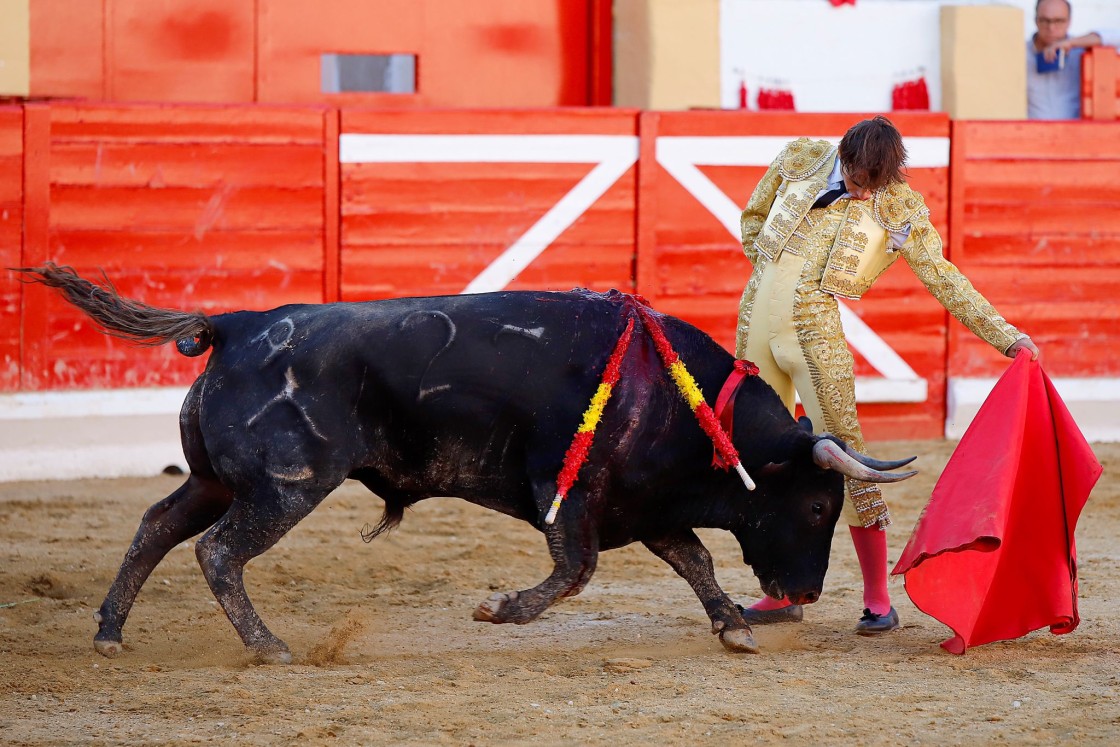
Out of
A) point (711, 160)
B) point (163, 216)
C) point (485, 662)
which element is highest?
point (711, 160)

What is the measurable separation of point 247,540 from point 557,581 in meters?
0.76

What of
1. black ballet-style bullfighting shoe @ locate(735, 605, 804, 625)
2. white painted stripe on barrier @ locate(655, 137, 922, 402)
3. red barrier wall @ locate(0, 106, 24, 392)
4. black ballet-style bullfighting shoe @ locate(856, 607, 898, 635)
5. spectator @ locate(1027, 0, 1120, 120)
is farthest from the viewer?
spectator @ locate(1027, 0, 1120, 120)

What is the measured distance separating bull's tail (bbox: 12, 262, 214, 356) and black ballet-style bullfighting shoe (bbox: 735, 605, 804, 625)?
162 cm

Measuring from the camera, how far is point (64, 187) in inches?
257

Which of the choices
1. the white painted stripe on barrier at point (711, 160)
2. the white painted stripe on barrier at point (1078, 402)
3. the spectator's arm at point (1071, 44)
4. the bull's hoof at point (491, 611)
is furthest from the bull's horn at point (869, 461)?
the spectator's arm at point (1071, 44)

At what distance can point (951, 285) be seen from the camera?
3.99 metres

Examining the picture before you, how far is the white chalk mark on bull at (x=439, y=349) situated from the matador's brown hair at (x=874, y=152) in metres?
1.09

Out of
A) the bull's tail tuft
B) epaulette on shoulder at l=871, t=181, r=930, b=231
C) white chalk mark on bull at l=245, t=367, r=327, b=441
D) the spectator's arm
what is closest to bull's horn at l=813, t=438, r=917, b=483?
epaulette on shoulder at l=871, t=181, r=930, b=231

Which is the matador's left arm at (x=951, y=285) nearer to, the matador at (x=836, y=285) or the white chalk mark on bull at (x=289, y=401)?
the matador at (x=836, y=285)

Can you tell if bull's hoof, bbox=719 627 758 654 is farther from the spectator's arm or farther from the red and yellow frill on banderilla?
Result: the spectator's arm

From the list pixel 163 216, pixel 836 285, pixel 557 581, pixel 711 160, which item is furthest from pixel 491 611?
pixel 711 160

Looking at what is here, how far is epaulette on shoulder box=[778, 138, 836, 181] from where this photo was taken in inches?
161

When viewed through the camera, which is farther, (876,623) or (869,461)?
(876,623)

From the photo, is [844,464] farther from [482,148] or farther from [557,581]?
[482,148]
